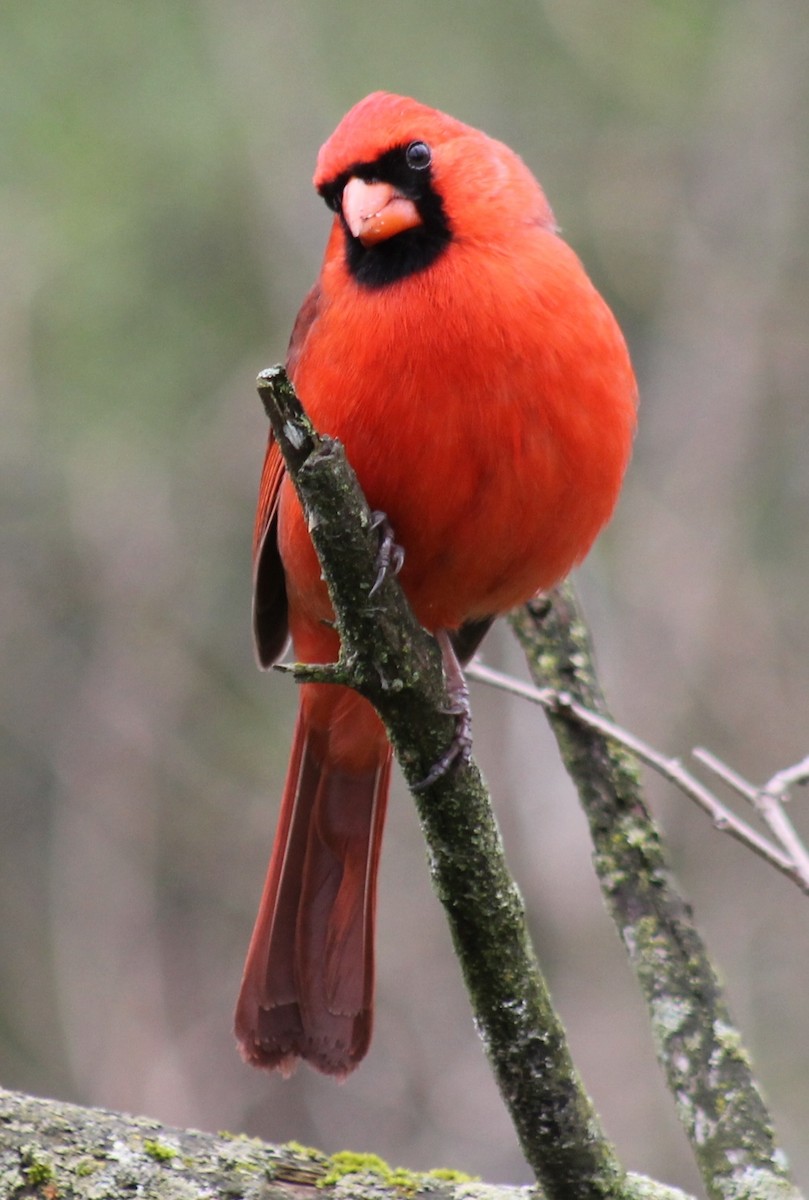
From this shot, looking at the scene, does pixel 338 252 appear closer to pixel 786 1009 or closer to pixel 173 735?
pixel 173 735

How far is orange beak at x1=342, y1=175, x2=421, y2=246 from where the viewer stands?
2850 mm

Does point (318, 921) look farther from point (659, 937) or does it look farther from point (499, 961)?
point (499, 961)

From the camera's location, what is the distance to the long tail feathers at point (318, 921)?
9.66ft

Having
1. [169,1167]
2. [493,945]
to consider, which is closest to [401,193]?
[493,945]

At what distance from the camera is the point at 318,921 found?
3104mm

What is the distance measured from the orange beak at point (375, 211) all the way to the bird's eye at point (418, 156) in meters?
0.07

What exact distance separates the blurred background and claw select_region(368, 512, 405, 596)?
3.06 metres

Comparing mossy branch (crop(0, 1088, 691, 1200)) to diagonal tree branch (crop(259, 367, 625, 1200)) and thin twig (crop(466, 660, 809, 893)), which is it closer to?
diagonal tree branch (crop(259, 367, 625, 1200))

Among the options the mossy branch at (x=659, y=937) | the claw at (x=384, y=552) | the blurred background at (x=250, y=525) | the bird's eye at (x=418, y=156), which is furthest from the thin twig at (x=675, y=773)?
the blurred background at (x=250, y=525)

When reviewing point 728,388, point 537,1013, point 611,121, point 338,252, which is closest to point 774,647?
point 728,388

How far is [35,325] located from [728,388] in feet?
8.61

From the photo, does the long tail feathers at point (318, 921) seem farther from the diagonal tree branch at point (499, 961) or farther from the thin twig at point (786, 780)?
the thin twig at point (786, 780)

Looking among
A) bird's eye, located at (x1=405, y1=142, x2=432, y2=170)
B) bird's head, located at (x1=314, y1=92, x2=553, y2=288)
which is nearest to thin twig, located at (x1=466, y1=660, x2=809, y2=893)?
bird's head, located at (x1=314, y1=92, x2=553, y2=288)

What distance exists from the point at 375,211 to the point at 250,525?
3.26 meters
